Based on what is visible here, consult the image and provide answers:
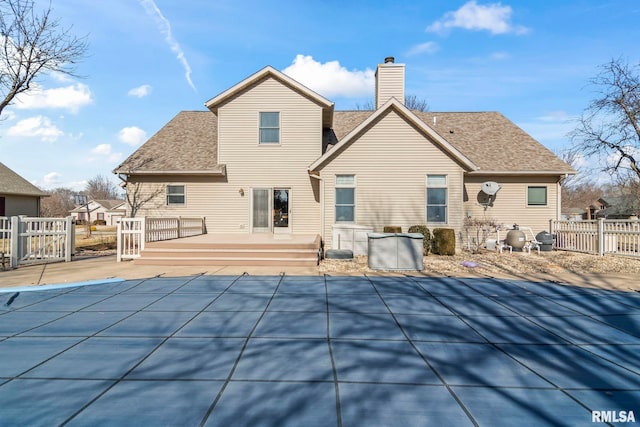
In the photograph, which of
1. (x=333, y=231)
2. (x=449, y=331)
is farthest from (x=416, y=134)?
(x=449, y=331)

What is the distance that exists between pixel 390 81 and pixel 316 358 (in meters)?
13.9

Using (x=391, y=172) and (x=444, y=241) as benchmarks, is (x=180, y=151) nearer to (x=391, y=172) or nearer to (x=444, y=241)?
(x=391, y=172)

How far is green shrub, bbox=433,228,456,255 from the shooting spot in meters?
11.2

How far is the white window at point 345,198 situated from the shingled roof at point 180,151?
4975 millimetres

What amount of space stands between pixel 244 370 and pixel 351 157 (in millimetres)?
9938

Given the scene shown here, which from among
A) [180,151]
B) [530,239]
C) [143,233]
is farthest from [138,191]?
[530,239]

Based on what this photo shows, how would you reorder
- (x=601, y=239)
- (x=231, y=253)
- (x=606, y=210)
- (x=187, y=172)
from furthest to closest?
(x=606, y=210) < (x=187, y=172) < (x=601, y=239) < (x=231, y=253)

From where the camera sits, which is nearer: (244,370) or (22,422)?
(22,422)

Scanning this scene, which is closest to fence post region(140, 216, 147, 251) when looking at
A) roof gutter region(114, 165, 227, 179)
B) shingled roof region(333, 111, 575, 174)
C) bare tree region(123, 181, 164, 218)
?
roof gutter region(114, 165, 227, 179)

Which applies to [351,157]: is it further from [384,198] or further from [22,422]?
[22,422]

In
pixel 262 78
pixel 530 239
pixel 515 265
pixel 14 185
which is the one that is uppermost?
pixel 262 78

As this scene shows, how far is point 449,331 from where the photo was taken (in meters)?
4.59

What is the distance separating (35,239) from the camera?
10.1 metres

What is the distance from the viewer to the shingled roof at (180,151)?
1407cm
